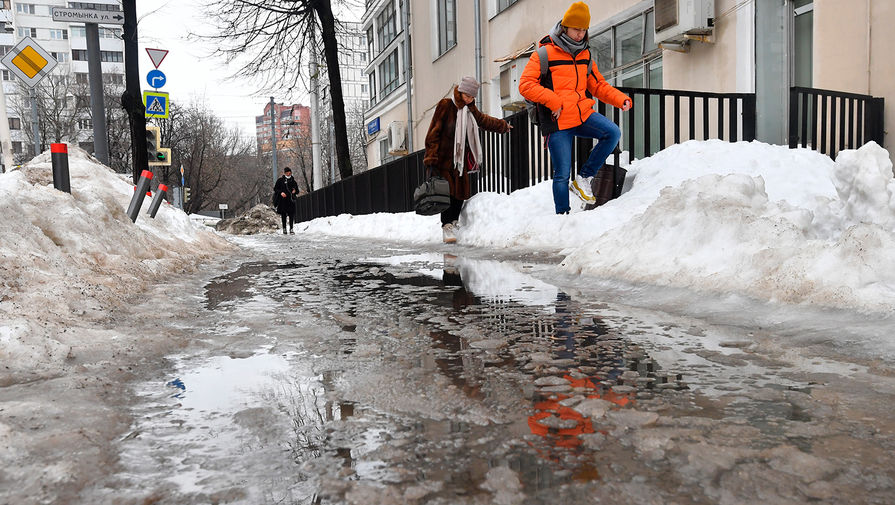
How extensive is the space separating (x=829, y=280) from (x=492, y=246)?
17.2 feet

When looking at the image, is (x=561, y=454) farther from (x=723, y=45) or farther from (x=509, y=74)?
(x=509, y=74)

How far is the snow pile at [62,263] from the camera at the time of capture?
2.70 meters

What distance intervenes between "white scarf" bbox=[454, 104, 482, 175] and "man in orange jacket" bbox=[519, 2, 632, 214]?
1721 mm

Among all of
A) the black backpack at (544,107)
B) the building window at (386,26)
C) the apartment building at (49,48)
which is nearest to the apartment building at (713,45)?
the black backpack at (544,107)

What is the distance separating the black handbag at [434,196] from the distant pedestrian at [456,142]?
0.72 ft

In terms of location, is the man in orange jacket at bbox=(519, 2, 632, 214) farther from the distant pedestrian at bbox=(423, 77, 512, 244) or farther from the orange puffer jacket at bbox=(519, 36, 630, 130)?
the distant pedestrian at bbox=(423, 77, 512, 244)

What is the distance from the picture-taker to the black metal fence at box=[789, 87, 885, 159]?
8117 millimetres

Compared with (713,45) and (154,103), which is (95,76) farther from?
(713,45)

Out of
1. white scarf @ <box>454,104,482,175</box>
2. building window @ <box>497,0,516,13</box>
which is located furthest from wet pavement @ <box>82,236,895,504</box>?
building window @ <box>497,0,516,13</box>

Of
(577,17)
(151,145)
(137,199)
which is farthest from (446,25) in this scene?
(137,199)

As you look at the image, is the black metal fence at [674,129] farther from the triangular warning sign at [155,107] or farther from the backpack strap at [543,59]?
the triangular warning sign at [155,107]

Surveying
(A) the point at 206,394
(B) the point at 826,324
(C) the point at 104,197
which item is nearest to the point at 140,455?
(A) the point at 206,394

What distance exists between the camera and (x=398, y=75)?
30.9m

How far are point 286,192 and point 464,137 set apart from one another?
36.1 ft
